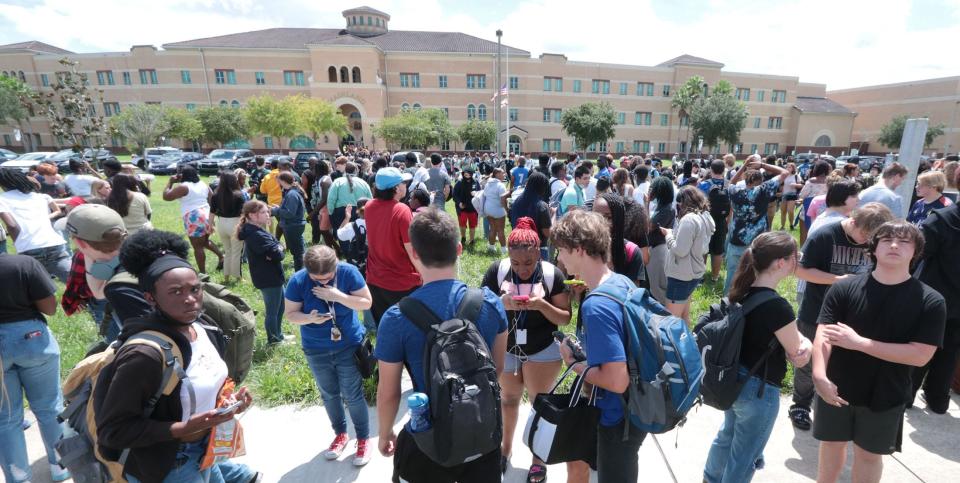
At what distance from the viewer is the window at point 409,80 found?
4906cm

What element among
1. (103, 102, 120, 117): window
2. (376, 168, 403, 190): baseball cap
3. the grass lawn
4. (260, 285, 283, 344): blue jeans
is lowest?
the grass lawn

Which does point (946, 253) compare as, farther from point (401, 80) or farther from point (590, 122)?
point (401, 80)

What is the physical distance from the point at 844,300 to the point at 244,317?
3.64m

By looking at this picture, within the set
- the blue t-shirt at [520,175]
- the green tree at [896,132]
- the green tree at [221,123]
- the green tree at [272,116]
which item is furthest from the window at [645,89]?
the blue t-shirt at [520,175]

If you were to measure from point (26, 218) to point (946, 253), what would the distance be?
9.34 metres

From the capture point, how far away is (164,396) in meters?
1.83

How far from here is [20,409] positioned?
2.93 m

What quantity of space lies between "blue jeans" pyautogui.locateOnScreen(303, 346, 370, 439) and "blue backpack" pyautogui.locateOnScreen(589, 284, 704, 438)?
2.09m

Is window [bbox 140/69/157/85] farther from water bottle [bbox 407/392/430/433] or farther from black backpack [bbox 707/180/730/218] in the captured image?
water bottle [bbox 407/392/430/433]

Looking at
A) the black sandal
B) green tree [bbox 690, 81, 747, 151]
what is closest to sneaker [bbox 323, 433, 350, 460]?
the black sandal

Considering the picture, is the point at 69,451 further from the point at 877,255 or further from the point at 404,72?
the point at 404,72

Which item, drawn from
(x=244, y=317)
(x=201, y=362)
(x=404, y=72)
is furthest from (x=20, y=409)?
(x=404, y=72)

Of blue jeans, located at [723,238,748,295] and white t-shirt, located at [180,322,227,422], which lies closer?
white t-shirt, located at [180,322,227,422]

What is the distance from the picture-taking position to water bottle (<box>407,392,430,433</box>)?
172 cm
